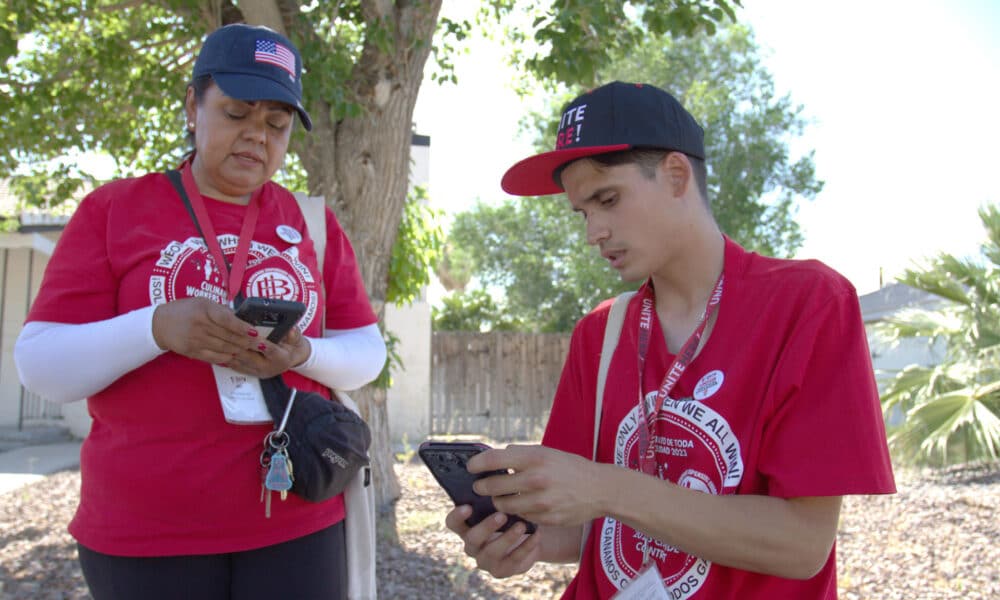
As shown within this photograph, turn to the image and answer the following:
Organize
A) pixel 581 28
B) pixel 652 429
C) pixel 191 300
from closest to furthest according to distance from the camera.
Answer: pixel 652 429 → pixel 191 300 → pixel 581 28

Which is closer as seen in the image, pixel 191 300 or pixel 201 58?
pixel 191 300

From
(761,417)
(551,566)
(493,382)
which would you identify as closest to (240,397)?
(761,417)

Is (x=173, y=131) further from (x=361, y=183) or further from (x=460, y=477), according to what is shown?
(x=460, y=477)

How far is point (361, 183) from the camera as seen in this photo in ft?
16.9

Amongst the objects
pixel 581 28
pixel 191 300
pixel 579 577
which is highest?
pixel 581 28

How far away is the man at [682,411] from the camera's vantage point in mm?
1390

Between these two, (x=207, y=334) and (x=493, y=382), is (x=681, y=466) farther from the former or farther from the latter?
(x=493, y=382)

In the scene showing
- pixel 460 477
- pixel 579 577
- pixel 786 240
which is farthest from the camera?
pixel 786 240

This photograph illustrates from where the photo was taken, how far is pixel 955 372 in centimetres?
880

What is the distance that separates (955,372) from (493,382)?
768cm

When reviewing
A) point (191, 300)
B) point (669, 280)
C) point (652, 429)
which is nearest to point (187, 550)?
point (191, 300)

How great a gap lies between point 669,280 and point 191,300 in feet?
3.73

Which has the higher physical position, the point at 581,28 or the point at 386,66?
the point at 581,28

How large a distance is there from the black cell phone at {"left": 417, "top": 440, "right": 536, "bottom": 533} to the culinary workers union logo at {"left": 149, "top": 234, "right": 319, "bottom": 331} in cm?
89
